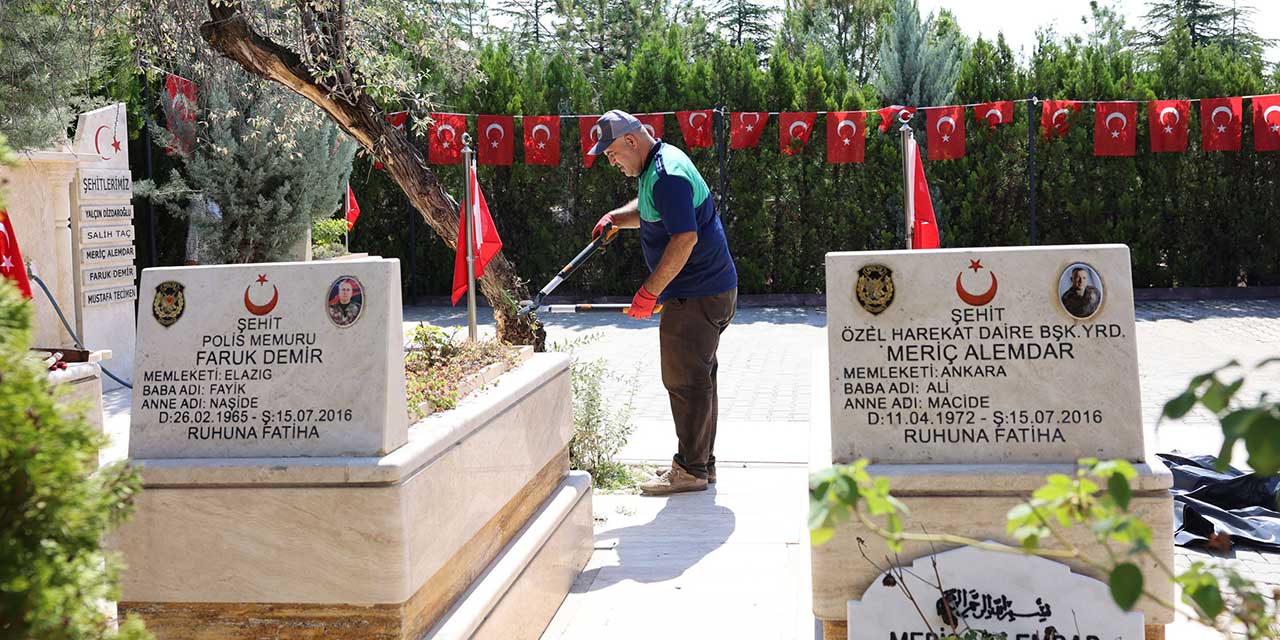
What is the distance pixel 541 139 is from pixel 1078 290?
1423cm

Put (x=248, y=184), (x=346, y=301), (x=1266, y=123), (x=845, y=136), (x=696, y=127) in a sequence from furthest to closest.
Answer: (x=696, y=127) → (x=845, y=136) → (x=1266, y=123) → (x=248, y=184) → (x=346, y=301)

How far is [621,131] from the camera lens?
5.91 metres

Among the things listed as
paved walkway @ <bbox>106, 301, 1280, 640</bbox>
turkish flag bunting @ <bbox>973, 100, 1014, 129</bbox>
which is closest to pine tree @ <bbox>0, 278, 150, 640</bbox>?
paved walkway @ <bbox>106, 301, 1280, 640</bbox>

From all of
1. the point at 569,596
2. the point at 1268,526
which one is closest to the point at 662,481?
the point at 569,596

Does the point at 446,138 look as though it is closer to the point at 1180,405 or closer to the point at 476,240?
the point at 476,240

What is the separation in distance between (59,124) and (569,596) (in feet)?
21.7

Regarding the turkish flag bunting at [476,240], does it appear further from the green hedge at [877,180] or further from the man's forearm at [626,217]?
the green hedge at [877,180]

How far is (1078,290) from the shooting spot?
3.16 m

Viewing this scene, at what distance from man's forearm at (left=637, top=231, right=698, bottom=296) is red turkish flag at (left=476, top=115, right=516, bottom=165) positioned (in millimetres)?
11542

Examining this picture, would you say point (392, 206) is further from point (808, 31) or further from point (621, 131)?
point (808, 31)

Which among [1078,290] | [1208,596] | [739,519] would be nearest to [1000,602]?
[1078,290]

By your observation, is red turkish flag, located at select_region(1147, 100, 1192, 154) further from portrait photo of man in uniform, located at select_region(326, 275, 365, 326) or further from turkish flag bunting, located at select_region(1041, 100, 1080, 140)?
portrait photo of man in uniform, located at select_region(326, 275, 365, 326)

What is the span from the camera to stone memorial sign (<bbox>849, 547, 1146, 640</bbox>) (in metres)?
2.99

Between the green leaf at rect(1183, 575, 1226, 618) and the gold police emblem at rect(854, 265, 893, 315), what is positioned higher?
the gold police emblem at rect(854, 265, 893, 315)
